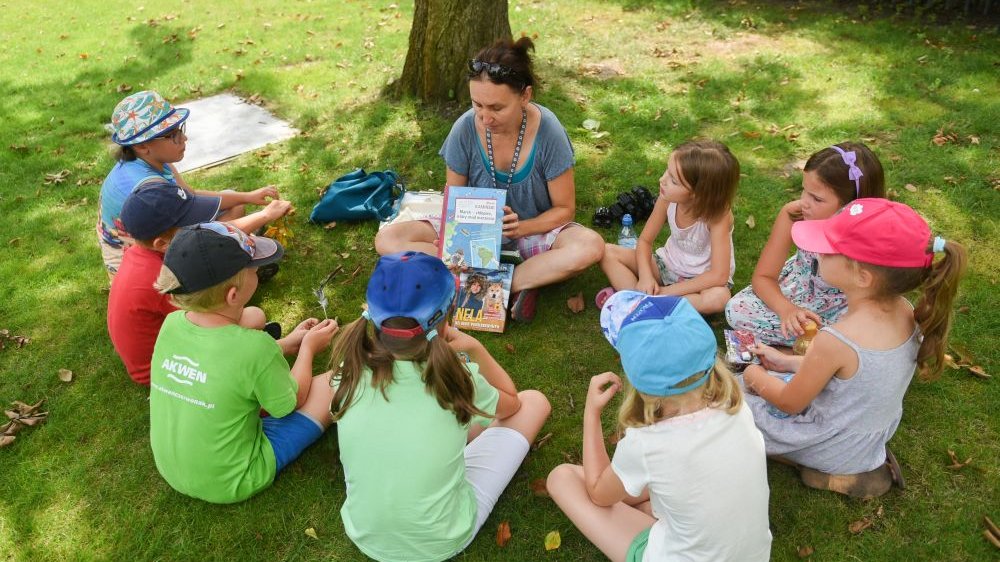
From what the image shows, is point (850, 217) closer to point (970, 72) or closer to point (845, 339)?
point (845, 339)

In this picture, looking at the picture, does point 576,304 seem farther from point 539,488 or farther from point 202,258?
point 202,258

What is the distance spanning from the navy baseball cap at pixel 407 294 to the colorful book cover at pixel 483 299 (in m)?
1.79

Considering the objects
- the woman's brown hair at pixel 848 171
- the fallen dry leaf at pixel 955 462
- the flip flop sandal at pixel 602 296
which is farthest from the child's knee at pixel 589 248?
the fallen dry leaf at pixel 955 462

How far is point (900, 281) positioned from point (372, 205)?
393 cm

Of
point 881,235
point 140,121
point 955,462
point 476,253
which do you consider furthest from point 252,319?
point 955,462

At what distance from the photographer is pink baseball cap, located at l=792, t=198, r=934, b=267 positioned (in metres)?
2.69

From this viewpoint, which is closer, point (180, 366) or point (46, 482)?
point (180, 366)

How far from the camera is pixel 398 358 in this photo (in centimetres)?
262

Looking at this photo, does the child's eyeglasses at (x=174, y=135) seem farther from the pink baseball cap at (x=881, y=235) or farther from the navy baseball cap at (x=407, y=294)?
the pink baseball cap at (x=881, y=235)

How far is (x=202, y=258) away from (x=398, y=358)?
1.11 metres

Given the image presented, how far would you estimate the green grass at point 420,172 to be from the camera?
3268mm

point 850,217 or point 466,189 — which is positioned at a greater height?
point 850,217

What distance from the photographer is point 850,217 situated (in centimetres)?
281

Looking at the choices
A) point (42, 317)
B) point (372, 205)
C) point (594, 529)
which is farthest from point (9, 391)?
point (594, 529)
